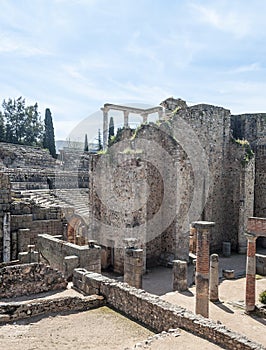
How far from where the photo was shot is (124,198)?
17.6 m

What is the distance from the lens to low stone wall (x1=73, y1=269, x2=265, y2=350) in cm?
680

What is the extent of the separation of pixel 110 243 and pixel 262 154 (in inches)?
480

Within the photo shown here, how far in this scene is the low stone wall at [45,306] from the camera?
840 centimetres

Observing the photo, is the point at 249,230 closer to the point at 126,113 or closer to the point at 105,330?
the point at 105,330

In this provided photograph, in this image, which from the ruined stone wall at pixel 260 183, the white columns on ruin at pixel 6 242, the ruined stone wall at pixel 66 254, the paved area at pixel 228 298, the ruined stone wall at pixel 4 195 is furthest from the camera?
the ruined stone wall at pixel 260 183

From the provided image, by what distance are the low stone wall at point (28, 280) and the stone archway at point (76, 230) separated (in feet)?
27.2

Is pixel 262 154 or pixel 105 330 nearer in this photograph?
pixel 105 330

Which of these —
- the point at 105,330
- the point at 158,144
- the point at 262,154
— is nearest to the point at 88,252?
the point at 105,330

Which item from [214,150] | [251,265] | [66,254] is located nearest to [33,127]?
[214,150]

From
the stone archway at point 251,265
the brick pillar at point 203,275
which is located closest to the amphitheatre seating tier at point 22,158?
the brick pillar at point 203,275

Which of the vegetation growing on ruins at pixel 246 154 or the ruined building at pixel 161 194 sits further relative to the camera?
the vegetation growing on ruins at pixel 246 154

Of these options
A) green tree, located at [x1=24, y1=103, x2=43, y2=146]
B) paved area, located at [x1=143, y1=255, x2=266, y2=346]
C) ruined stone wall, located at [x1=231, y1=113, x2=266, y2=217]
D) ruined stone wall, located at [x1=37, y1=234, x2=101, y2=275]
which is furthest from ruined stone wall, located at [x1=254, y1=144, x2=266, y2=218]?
green tree, located at [x1=24, y1=103, x2=43, y2=146]

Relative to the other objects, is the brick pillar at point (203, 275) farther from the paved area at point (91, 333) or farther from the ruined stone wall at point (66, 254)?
the ruined stone wall at point (66, 254)

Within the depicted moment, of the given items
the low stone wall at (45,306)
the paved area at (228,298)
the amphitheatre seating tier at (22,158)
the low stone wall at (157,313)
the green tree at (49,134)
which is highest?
the green tree at (49,134)
